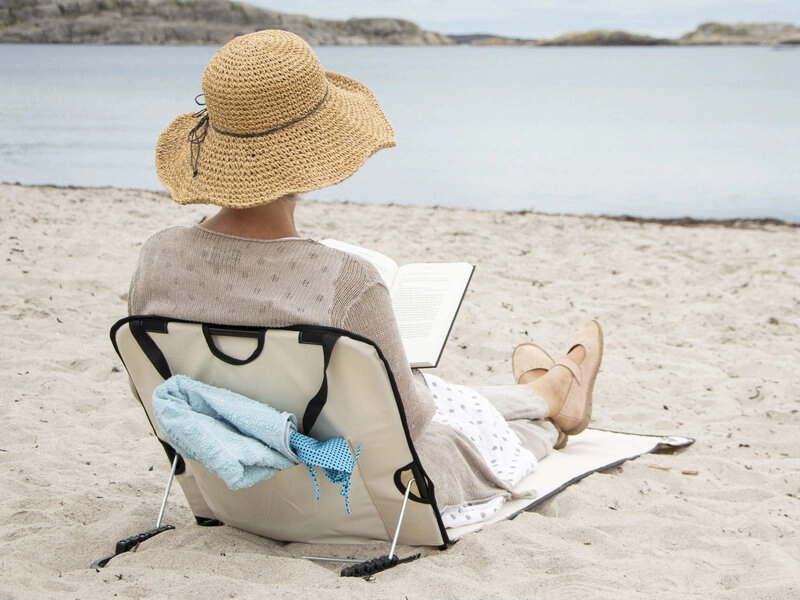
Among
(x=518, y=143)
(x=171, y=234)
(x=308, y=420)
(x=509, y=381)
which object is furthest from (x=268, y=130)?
(x=518, y=143)

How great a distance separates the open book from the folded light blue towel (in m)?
0.64

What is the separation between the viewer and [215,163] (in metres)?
2.33

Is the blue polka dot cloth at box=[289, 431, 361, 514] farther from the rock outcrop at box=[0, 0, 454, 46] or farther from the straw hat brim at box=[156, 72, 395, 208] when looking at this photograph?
the rock outcrop at box=[0, 0, 454, 46]

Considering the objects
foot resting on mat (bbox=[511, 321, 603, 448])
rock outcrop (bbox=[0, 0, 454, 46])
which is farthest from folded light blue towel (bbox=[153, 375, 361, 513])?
rock outcrop (bbox=[0, 0, 454, 46])

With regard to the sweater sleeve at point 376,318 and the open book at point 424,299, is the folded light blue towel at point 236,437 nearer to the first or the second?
the sweater sleeve at point 376,318

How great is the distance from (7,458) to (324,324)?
181cm

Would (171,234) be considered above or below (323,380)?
above

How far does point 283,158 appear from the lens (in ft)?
7.48

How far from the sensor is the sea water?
12.4m

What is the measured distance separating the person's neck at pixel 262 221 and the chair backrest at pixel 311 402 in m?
0.25

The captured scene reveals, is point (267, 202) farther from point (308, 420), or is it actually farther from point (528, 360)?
point (528, 360)

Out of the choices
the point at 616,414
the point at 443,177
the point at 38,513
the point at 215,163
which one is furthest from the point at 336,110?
the point at 443,177

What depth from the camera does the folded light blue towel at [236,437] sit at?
86.3 inches

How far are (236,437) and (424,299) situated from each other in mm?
982
